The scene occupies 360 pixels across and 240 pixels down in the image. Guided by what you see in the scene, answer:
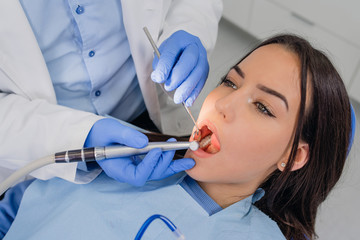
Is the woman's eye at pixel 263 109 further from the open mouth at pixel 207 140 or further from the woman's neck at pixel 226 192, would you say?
the woman's neck at pixel 226 192

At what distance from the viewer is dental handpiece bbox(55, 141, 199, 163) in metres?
0.92

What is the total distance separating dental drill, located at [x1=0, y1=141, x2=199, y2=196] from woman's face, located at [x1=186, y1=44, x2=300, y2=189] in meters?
0.10

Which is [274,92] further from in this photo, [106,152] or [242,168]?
[106,152]

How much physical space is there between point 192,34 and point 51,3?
1.74ft

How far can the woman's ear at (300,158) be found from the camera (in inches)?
41.9

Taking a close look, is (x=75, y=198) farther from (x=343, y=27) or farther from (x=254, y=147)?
(x=343, y=27)

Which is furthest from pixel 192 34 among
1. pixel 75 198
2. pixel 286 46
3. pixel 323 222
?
pixel 323 222

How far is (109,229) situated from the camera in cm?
105

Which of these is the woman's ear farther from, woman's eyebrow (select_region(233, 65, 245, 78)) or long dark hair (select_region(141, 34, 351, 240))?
woman's eyebrow (select_region(233, 65, 245, 78))

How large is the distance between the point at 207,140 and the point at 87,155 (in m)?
0.37

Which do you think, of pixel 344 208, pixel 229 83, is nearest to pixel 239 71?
pixel 229 83

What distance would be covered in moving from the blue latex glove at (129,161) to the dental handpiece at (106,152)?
0.7 inches

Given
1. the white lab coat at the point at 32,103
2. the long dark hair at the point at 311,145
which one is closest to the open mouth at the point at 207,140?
the long dark hair at the point at 311,145

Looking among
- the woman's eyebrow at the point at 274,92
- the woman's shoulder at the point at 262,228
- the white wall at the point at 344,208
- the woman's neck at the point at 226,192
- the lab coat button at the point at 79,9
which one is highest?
the lab coat button at the point at 79,9
